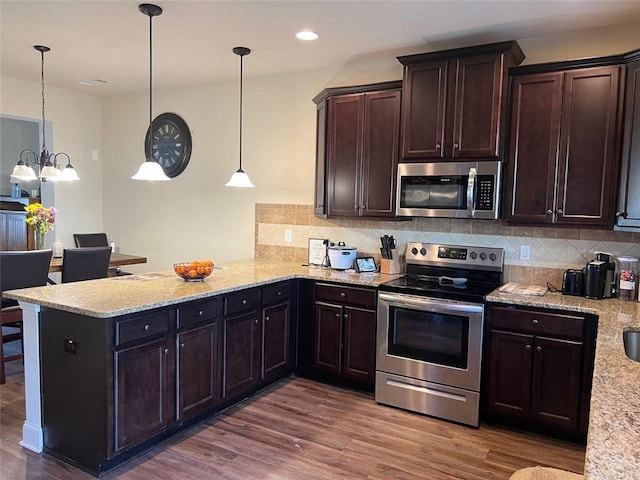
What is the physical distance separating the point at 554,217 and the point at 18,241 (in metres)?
5.21

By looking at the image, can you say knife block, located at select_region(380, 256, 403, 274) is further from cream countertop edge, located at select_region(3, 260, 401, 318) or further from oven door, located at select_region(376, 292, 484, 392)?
oven door, located at select_region(376, 292, 484, 392)

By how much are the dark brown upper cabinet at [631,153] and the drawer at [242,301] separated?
2.45 metres

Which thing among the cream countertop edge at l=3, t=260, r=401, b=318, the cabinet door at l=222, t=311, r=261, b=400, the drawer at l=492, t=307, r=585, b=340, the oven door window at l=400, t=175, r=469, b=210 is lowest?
the cabinet door at l=222, t=311, r=261, b=400

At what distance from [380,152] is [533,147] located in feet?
3.68

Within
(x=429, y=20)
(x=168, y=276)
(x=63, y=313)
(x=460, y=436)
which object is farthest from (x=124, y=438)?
(x=429, y=20)

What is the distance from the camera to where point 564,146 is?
311cm

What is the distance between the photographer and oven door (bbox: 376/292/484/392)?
10.2 ft

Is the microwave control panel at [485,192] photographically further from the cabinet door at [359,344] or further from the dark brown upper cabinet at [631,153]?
the cabinet door at [359,344]

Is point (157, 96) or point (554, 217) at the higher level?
point (157, 96)

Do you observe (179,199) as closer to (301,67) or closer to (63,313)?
(301,67)

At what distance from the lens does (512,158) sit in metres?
3.26

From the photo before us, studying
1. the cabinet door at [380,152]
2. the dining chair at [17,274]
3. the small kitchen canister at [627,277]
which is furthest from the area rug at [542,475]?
the dining chair at [17,274]

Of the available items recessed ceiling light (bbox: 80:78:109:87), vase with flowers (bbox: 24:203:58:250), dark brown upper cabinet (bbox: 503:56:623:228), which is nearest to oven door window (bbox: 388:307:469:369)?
dark brown upper cabinet (bbox: 503:56:623:228)

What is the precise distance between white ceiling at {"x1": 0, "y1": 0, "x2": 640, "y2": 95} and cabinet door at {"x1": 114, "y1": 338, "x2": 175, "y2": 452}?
211 cm
